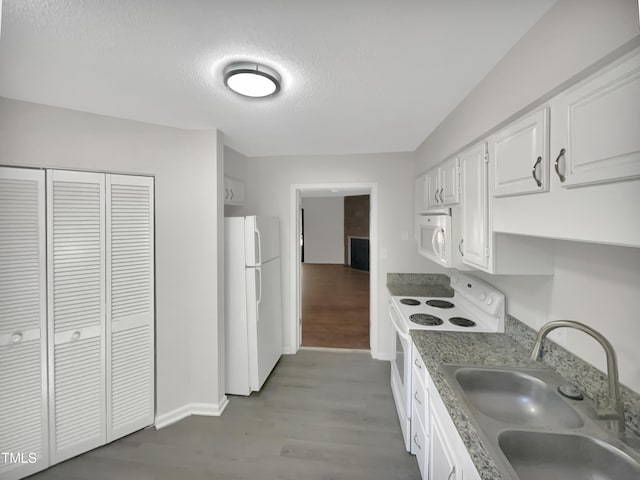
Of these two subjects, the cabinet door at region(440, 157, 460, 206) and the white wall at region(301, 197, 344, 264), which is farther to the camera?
the white wall at region(301, 197, 344, 264)

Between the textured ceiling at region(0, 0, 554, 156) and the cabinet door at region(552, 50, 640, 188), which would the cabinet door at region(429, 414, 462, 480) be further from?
the textured ceiling at region(0, 0, 554, 156)

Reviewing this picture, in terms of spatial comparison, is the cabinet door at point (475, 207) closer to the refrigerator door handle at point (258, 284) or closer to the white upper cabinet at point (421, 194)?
the white upper cabinet at point (421, 194)

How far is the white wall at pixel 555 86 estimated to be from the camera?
2.57 feet

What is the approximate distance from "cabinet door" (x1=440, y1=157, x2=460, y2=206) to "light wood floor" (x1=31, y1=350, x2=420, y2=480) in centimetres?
183

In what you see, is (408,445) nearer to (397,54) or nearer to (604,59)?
(604,59)

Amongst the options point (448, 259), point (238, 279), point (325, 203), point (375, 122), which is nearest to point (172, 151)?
point (238, 279)

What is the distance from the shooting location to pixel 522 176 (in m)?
1.07

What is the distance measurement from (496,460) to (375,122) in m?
2.09

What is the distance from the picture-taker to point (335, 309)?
4805 millimetres

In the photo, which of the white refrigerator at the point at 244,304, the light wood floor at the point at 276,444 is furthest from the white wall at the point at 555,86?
the white refrigerator at the point at 244,304

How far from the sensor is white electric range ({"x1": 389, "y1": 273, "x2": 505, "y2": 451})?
1787mm

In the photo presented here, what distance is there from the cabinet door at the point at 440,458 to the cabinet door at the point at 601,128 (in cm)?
114

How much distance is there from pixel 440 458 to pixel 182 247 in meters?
2.20

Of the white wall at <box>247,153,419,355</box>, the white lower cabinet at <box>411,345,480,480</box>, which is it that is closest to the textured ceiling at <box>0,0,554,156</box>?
the white wall at <box>247,153,419,355</box>
